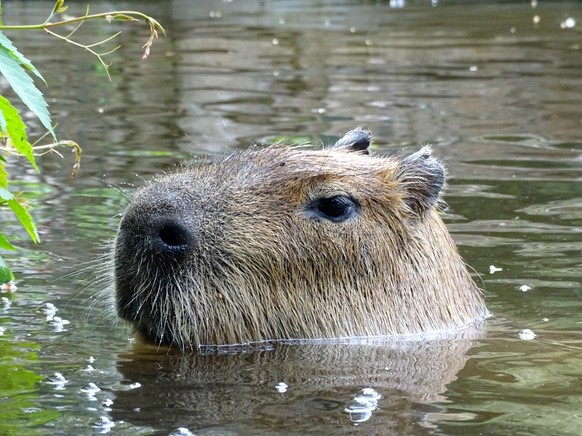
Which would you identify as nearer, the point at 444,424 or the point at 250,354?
the point at 444,424

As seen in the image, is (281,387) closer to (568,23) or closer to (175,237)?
(175,237)

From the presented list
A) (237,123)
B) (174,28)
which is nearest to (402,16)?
(174,28)

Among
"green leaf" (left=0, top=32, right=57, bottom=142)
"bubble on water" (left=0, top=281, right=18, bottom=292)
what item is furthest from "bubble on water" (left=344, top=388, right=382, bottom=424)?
"bubble on water" (left=0, top=281, right=18, bottom=292)

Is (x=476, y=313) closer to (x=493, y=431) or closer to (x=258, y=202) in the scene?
(x=258, y=202)

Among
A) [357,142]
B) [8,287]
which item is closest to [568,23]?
[357,142]

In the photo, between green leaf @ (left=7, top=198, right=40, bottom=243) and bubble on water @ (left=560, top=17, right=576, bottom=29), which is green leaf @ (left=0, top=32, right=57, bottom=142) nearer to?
green leaf @ (left=7, top=198, right=40, bottom=243)

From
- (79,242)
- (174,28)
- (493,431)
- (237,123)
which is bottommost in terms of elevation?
(493,431)

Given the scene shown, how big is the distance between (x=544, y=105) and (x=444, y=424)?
976 cm

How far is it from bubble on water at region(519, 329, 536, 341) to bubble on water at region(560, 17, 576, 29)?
1670 cm

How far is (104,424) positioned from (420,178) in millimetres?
2161

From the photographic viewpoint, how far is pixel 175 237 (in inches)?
214

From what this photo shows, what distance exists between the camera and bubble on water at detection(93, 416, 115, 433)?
4.36 metres

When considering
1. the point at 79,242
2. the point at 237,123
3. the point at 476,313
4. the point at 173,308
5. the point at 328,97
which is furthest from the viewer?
the point at 328,97

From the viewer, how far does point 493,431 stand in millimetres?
4438
